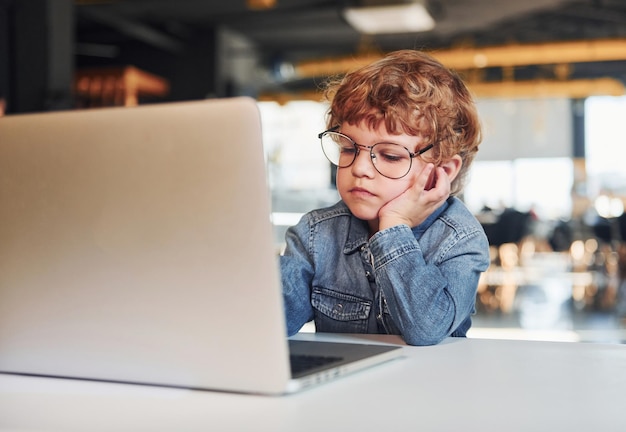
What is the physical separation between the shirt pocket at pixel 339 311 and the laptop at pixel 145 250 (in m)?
0.51

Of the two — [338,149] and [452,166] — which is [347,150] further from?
[452,166]

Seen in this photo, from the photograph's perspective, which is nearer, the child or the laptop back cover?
the laptop back cover

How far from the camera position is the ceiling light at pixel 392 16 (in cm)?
688

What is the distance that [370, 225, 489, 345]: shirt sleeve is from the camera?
1.10 metres

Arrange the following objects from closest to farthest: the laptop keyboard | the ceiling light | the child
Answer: the laptop keyboard < the child < the ceiling light

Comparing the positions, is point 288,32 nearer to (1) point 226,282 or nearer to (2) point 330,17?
(2) point 330,17

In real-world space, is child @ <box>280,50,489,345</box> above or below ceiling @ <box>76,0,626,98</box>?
below

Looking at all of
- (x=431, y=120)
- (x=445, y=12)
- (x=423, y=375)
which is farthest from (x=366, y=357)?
(x=445, y=12)

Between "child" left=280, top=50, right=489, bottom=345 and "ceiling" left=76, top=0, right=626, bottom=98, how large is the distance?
22.7 ft

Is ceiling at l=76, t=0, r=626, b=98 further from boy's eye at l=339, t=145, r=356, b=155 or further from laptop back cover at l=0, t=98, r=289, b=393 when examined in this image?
laptop back cover at l=0, t=98, r=289, b=393

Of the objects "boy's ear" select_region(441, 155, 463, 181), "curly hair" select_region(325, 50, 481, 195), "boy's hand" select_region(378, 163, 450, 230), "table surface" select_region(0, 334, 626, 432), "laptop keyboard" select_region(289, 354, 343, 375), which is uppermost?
"curly hair" select_region(325, 50, 481, 195)

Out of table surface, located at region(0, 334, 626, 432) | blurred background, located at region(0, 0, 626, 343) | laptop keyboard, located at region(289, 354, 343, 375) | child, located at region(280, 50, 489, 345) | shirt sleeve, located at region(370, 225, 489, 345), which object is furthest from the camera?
blurred background, located at region(0, 0, 626, 343)

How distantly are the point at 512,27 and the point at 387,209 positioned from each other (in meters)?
10.0

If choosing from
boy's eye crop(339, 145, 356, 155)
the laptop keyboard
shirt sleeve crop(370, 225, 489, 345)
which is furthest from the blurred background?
the laptop keyboard
